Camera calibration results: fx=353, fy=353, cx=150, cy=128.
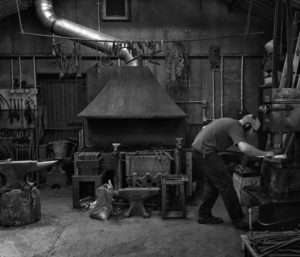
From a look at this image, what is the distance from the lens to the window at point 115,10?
269 inches

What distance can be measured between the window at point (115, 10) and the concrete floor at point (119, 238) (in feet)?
13.3

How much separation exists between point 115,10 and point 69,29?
1.12 metres

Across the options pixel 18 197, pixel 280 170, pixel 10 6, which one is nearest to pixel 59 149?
pixel 18 197

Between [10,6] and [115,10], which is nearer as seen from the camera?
[10,6]

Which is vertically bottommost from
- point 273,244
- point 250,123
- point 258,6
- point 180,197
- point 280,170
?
point 180,197

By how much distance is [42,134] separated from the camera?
6.85m

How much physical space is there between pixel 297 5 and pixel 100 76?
322 centimetres

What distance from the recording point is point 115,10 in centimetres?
689

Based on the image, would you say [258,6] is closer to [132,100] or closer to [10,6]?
[132,100]

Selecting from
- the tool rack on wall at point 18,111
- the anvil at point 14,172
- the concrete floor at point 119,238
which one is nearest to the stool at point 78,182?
the concrete floor at point 119,238

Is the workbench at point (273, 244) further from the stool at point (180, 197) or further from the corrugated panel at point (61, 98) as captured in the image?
the corrugated panel at point (61, 98)

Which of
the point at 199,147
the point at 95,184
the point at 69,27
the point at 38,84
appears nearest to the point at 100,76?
the point at 69,27

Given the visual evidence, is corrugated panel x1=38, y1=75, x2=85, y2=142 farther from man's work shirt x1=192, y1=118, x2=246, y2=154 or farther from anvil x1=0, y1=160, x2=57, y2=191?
man's work shirt x1=192, y1=118, x2=246, y2=154

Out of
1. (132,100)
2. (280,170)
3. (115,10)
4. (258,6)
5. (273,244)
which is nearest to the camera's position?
(273,244)
